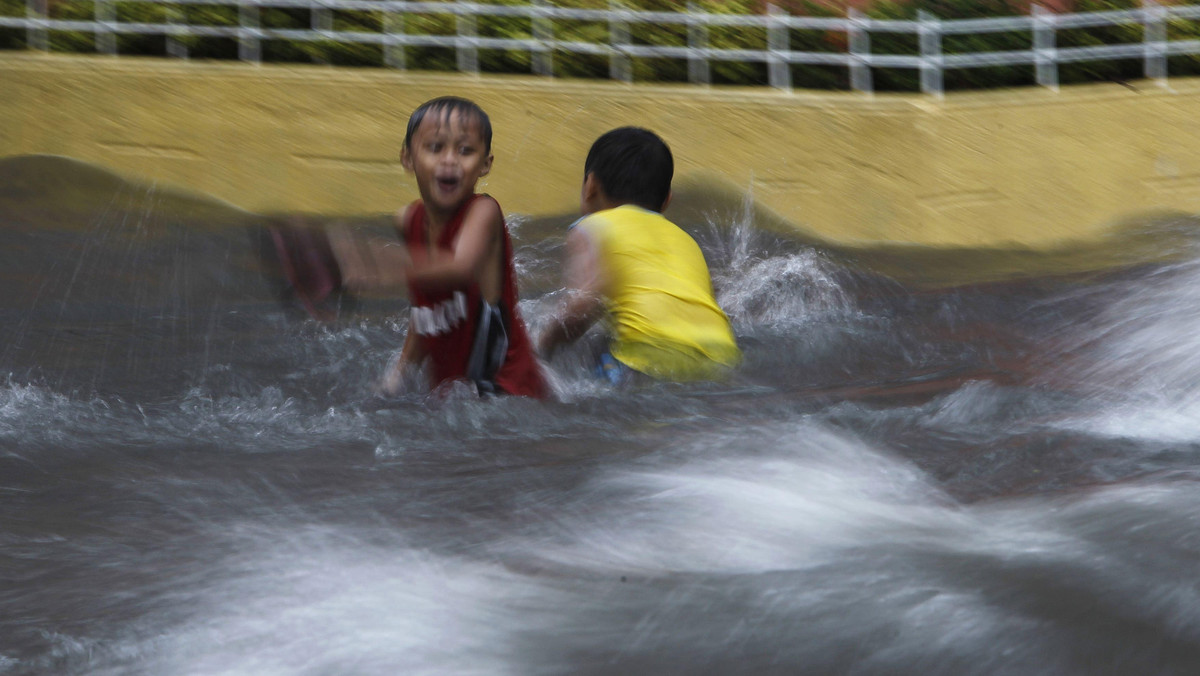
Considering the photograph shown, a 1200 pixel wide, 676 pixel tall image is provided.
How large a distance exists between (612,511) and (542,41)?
573 cm

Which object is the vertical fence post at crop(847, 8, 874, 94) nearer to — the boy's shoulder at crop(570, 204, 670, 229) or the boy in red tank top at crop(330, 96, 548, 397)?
the boy's shoulder at crop(570, 204, 670, 229)

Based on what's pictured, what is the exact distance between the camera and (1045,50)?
26.8 ft

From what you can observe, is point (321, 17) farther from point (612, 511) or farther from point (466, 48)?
point (612, 511)

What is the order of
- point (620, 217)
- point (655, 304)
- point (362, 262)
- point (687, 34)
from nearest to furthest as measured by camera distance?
point (362, 262) < point (655, 304) < point (620, 217) < point (687, 34)

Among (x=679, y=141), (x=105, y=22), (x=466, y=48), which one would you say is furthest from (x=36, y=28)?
(x=679, y=141)

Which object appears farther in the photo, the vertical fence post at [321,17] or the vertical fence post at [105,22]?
the vertical fence post at [321,17]

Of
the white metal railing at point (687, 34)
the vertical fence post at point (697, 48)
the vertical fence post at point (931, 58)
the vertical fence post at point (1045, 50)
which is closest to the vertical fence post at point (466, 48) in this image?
the white metal railing at point (687, 34)

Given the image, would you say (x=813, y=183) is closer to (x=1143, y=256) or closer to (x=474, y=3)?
(x=1143, y=256)

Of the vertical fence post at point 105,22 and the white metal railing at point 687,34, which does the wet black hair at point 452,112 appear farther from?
the vertical fence post at point 105,22

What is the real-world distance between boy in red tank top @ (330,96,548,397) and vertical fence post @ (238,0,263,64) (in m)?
4.74

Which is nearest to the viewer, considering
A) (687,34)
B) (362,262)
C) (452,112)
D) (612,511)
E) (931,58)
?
(612,511)

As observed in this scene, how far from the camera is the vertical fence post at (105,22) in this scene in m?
8.37

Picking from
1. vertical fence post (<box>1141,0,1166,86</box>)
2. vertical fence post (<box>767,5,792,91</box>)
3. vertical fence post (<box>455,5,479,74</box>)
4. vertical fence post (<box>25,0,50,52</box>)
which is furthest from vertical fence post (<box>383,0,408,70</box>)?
vertical fence post (<box>1141,0,1166,86</box>)

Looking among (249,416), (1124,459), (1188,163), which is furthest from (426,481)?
(1188,163)
